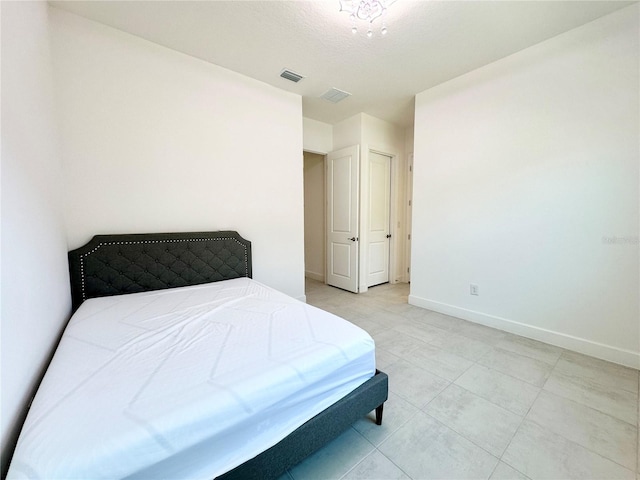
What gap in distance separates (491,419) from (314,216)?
13.1ft

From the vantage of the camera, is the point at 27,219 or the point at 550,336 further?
the point at 550,336

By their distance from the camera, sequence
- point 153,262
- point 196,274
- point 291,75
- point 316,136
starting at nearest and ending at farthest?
point 153,262 → point 196,274 → point 291,75 → point 316,136

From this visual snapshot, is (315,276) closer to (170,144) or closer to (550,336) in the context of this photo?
(170,144)

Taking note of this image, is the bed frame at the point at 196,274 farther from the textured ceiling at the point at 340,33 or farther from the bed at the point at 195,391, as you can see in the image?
the textured ceiling at the point at 340,33

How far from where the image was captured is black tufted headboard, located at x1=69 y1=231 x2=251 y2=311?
2062mm

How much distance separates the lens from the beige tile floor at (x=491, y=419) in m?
1.21

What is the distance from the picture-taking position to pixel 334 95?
10.6ft

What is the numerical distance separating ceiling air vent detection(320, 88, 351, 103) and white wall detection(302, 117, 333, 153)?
2.43 feet

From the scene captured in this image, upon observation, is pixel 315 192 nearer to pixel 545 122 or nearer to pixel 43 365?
pixel 545 122

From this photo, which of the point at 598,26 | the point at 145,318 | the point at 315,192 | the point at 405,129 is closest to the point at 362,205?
the point at 315,192

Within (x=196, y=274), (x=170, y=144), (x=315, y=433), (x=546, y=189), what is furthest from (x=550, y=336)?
(x=170, y=144)

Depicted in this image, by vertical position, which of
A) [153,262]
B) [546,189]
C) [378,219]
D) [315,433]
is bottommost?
[315,433]

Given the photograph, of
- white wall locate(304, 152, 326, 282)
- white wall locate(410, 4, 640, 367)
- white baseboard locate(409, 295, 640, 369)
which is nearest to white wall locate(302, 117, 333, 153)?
white wall locate(304, 152, 326, 282)

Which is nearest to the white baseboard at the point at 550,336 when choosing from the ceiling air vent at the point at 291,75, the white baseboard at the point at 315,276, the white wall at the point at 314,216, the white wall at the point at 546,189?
the white wall at the point at 546,189
